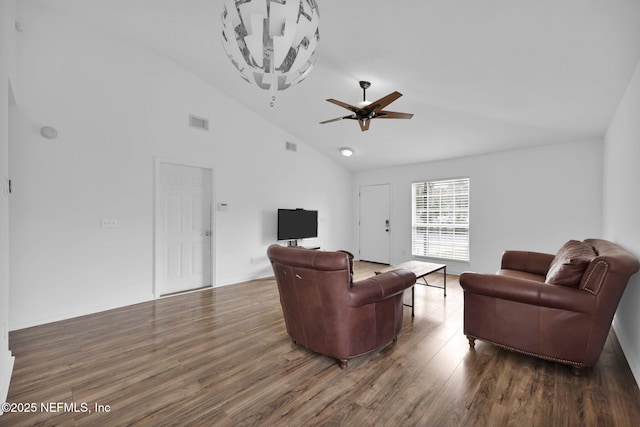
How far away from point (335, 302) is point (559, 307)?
168cm

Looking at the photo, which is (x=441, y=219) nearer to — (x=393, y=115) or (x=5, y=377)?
(x=393, y=115)

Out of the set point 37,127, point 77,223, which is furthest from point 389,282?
point 37,127

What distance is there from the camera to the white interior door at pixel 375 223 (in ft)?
22.7

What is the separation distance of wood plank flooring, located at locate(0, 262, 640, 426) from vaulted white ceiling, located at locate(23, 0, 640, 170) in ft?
8.86

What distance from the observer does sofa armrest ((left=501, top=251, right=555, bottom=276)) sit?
3482 millimetres

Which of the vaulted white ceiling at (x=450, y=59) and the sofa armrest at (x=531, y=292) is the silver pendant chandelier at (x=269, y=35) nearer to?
the vaulted white ceiling at (x=450, y=59)

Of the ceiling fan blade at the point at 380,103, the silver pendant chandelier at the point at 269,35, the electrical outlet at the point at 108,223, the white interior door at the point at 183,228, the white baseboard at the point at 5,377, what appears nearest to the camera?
the silver pendant chandelier at the point at 269,35

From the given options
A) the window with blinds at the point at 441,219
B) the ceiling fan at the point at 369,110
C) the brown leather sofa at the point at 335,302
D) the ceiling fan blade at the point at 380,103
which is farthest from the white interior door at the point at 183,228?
the window with blinds at the point at 441,219

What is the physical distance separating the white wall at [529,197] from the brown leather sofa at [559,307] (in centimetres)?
263

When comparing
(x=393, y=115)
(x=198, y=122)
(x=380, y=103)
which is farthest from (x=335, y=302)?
(x=198, y=122)

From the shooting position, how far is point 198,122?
4.66 m

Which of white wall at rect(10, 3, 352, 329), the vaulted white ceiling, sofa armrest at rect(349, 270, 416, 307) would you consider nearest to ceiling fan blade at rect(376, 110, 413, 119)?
the vaulted white ceiling

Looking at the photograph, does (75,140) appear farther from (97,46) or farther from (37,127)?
(97,46)

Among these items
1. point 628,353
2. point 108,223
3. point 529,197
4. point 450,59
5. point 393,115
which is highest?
point 450,59
